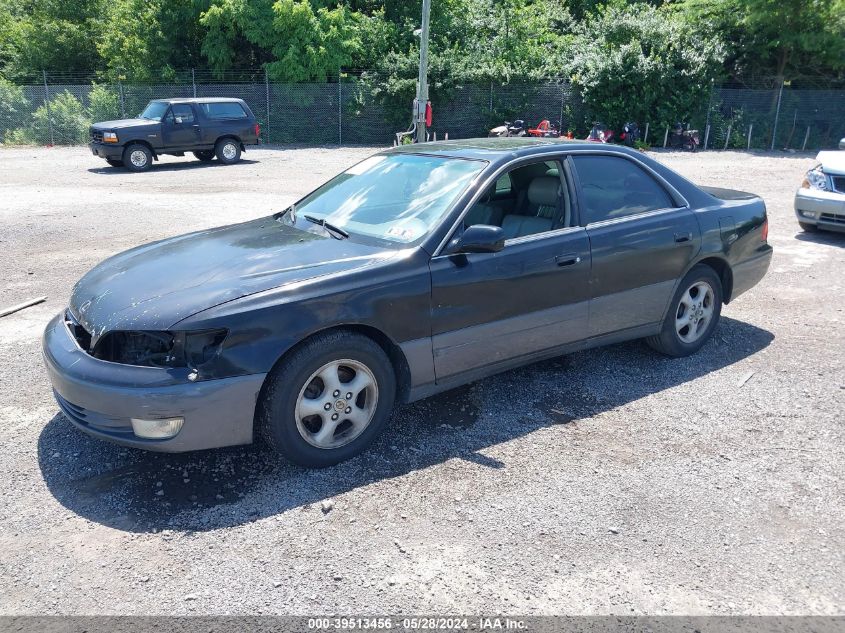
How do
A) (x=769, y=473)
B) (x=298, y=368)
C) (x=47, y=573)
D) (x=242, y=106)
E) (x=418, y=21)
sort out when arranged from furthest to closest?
(x=418, y=21), (x=242, y=106), (x=769, y=473), (x=298, y=368), (x=47, y=573)

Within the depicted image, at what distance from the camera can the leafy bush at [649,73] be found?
80.4ft

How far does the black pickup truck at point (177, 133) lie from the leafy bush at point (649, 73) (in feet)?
40.6

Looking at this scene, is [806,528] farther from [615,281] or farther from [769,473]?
[615,281]

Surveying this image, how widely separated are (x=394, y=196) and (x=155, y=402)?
2013 millimetres

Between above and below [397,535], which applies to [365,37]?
above

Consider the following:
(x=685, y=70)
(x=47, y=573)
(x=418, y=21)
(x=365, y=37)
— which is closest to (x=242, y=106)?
(x=365, y=37)

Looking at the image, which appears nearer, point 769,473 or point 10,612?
point 10,612

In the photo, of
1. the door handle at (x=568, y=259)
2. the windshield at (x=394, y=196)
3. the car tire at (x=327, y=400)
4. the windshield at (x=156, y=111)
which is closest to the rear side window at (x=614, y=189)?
the door handle at (x=568, y=259)

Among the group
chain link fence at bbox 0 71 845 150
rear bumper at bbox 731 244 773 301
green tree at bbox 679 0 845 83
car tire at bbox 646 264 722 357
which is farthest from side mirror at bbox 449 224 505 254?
green tree at bbox 679 0 845 83

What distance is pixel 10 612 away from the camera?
2.78 metres

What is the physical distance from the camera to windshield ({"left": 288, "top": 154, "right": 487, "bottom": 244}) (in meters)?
4.29

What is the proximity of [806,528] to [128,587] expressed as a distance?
307 centimetres

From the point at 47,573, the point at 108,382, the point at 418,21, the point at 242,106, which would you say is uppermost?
the point at 418,21

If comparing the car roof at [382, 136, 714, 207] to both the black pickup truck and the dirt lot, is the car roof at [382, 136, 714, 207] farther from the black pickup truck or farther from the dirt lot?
the black pickup truck
